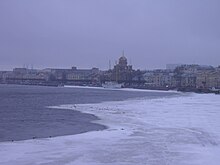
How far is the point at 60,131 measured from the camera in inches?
1040

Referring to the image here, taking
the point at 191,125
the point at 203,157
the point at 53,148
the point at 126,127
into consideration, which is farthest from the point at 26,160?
the point at 191,125

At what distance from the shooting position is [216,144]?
66.7 feet

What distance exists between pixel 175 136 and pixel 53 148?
7668mm

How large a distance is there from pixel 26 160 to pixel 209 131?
13151 mm

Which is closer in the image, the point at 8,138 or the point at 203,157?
the point at 203,157

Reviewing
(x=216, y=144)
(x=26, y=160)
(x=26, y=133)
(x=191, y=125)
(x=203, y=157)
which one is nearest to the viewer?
(x=26, y=160)

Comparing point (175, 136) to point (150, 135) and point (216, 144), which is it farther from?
point (216, 144)

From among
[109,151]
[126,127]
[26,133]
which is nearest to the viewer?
[109,151]

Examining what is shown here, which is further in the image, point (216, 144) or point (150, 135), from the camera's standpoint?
point (150, 135)

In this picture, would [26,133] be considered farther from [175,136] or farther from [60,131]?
[175,136]

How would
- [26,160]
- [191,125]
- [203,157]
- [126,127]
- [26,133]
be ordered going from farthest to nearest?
[191,125], [126,127], [26,133], [203,157], [26,160]

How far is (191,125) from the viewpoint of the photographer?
29703 millimetres

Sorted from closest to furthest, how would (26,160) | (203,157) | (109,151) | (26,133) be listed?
1. (26,160)
2. (203,157)
3. (109,151)
4. (26,133)

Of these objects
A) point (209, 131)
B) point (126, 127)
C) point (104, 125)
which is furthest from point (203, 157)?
point (104, 125)
